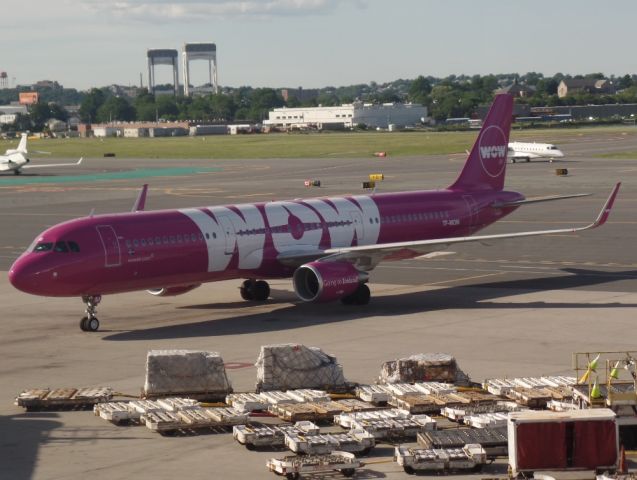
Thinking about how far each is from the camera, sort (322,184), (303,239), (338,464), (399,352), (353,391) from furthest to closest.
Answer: (322,184) < (303,239) < (399,352) < (353,391) < (338,464)

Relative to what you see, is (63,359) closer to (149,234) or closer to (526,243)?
(149,234)

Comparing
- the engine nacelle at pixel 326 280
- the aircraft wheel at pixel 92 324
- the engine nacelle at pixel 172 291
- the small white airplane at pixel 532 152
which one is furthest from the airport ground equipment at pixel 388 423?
the small white airplane at pixel 532 152

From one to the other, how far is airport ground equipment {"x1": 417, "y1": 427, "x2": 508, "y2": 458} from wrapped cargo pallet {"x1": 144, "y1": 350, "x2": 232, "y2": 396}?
7.60 metres

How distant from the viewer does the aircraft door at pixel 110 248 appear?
45.8m

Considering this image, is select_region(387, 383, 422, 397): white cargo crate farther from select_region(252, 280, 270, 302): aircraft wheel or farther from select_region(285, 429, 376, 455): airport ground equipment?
select_region(252, 280, 270, 302): aircraft wheel

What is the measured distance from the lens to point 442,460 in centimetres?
2661

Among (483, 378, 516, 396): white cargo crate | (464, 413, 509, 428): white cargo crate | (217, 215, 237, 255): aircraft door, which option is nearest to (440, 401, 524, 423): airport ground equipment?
(464, 413, 509, 428): white cargo crate

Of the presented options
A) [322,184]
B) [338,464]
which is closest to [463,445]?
[338,464]

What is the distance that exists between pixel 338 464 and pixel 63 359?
55.2ft

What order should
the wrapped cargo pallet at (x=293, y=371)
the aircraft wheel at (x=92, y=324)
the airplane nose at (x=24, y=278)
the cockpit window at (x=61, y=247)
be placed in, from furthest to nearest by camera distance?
1. the aircraft wheel at (x=92, y=324)
2. the cockpit window at (x=61, y=247)
3. the airplane nose at (x=24, y=278)
4. the wrapped cargo pallet at (x=293, y=371)

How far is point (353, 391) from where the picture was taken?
3459cm

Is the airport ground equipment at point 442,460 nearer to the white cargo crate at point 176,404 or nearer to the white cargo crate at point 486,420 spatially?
the white cargo crate at point 486,420

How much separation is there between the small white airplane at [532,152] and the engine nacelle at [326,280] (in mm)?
102612

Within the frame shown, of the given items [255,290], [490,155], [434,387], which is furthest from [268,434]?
[490,155]
